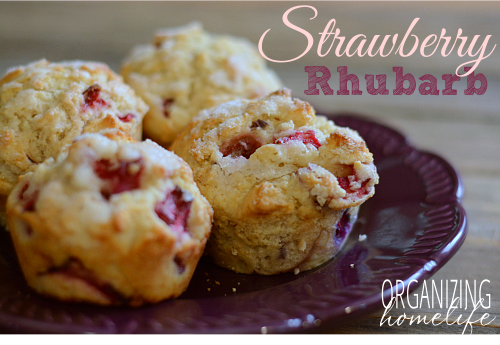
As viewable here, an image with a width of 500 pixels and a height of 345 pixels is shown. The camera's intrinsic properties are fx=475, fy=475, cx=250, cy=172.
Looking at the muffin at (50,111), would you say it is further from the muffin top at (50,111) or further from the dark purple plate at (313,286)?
the dark purple plate at (313,286)

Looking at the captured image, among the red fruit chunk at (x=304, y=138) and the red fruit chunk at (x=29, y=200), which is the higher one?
the red fruit chunk at (x=304, y=138)

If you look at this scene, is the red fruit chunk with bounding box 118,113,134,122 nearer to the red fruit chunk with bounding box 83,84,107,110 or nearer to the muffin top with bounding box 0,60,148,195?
the muffin top with bounding box 0,60,148,195

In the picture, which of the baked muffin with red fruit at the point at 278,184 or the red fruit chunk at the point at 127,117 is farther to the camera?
the red fruit chunk at the point at 127,117

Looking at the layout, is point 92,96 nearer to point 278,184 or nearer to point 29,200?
point 29,200

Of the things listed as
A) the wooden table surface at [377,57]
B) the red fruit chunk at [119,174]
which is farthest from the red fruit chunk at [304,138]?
the wooden table surface at [377,57]

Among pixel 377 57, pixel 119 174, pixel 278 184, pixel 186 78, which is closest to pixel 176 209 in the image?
pixel 119 174

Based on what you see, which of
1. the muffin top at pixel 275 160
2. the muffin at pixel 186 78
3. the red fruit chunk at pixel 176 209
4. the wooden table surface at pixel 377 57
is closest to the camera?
the red fruit chunk at pixel 176 209

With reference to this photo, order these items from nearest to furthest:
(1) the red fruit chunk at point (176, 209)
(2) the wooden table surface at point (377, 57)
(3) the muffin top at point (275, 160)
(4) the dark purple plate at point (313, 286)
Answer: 1. (4) the dark purple plate at point (313, 286)
2. (1) the red fruit chunk at point (176, 209)
3. (3) the muffin top at point (275, 160)
4. (2) the wooden table surface at point (377, 57)
